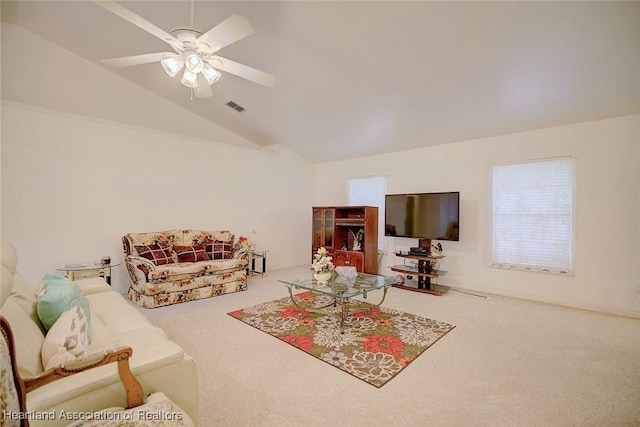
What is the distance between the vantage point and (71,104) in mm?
4367

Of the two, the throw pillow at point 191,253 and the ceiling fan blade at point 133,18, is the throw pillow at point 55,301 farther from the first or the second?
the throw pillow at point 191,253

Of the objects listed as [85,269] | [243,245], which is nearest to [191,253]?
[243,245]

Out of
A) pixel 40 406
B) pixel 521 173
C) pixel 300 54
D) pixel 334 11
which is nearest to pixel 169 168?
pixel 300 54

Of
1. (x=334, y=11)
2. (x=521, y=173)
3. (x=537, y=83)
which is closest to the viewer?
(x=334, y=11)

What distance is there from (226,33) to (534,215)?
463 centimetres

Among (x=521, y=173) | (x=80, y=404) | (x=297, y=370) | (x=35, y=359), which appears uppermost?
(x=521, y=173)

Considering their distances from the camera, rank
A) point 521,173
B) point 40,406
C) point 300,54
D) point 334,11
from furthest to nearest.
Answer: point 521,173, point 300,54, point 334,11, point 40,406

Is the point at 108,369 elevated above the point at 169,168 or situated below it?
below

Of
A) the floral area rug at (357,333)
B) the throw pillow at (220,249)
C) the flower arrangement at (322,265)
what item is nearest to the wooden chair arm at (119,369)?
the floral area rug at (357,333)

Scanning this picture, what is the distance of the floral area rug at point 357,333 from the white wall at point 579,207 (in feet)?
6.38

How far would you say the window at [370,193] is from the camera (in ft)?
19.3

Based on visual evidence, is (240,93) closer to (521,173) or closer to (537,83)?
(537,83)

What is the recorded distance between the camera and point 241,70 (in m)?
2.42

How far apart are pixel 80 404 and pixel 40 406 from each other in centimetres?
13
